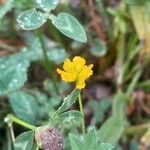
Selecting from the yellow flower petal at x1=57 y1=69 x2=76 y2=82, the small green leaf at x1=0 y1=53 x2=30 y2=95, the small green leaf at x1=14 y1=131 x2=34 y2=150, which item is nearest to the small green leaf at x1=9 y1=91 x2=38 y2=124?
the small green leaf at x1=0 y1=53 x2=30 y2=95

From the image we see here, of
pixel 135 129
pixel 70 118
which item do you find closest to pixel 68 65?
pixel 70 118

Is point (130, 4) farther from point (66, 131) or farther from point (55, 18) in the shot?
point (66, 131)

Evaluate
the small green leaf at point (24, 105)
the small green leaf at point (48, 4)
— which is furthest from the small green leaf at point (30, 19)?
the small green leaf at point (24, 105)

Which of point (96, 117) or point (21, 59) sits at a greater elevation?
point (21, 59)

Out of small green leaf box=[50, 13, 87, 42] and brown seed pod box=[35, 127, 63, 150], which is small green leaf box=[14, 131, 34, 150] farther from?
small green leaf box=[50, 13, 87, 42]

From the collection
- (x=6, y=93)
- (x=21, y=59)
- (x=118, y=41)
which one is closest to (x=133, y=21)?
(x=118, y=41)

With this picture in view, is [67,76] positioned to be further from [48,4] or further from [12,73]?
[12,73]

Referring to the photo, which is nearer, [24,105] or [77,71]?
[77,71]
